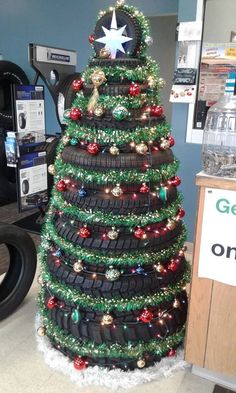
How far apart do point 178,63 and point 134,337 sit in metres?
2.24

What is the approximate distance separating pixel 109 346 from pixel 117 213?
2.21ft

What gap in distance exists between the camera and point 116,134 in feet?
5.38

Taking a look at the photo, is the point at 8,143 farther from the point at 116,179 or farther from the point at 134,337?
the point at 134,337

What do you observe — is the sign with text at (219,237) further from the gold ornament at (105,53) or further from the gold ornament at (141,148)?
the gold ornament at (105,53)

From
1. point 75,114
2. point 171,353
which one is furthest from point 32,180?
point 171,353

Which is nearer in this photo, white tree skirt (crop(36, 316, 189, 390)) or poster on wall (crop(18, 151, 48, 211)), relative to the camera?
white tree skirt (crop(36, 316, 189, 390))

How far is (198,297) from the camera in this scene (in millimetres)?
1648

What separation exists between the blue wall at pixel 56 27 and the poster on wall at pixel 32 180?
1352mm

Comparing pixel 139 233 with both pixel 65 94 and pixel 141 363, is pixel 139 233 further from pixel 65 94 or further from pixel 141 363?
pixel 65 94

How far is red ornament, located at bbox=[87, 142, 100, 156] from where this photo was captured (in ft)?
5.36

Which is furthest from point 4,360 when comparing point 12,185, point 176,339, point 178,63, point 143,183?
point 12,185

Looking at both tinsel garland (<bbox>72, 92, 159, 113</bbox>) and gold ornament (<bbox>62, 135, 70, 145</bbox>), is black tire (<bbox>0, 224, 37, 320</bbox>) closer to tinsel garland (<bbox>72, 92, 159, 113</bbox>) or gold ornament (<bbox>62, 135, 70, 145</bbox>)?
gold ornament (<bbox>62, 135, 70, 145</bbox>)

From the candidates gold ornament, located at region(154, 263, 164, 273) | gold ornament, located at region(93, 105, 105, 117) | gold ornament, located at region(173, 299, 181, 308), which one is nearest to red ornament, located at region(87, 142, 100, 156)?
gold ornament, located at region(93, 105, 105, 117)

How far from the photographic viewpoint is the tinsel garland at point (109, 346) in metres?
1.75
